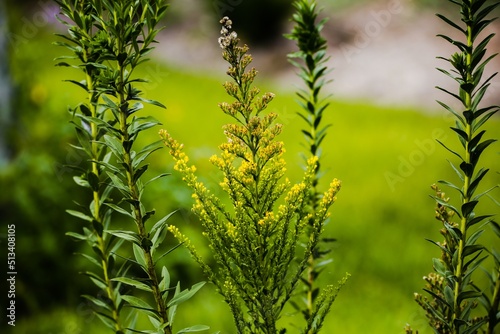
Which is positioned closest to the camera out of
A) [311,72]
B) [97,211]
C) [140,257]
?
[140,257]

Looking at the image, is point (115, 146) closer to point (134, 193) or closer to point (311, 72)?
point (134, 193)

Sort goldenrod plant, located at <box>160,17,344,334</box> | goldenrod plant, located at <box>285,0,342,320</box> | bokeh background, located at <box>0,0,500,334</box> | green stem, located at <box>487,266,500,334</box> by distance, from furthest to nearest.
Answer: bokeh background, located at <box>0,0,500,334</box> → goldenrod plant, located at <box>285,0,342,320</box> → green stem, located at <box>487,266,500,334</box> → goldenrod plant, located at <box>160,17,344,334</box>

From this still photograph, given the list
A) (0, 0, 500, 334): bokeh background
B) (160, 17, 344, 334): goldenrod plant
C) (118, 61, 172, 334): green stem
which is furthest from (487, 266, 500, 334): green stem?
(118, 61, 172, 334): green stem

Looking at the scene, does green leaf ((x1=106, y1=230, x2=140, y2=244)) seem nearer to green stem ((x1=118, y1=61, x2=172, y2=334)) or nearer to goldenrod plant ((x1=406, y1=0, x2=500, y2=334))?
green stem ((x1=118, y1=61, x2=172, y2=334))

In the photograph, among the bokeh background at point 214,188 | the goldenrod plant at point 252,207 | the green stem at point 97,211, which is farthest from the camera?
the bokeh background at point 214,188

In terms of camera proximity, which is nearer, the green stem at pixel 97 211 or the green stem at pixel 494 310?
the green stem at pixel 494 310

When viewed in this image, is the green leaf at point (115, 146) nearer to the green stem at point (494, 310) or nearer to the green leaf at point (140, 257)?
the green leaf at point (140, 257)

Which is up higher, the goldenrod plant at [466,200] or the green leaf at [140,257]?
the goldenrod plant at [466,200]

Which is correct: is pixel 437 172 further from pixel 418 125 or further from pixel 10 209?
pixel 10 209

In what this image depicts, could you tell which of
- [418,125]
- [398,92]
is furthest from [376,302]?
[398,92]

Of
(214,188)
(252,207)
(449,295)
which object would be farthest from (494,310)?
(214,188)

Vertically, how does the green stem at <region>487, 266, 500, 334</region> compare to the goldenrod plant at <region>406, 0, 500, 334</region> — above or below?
below

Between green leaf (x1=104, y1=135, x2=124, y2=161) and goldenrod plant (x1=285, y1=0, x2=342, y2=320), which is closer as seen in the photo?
green leaf (x1=104, y1=135, x2=124, y2=161)

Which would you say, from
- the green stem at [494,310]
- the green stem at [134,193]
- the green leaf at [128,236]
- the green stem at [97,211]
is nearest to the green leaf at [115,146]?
the green stem at [134,193]
